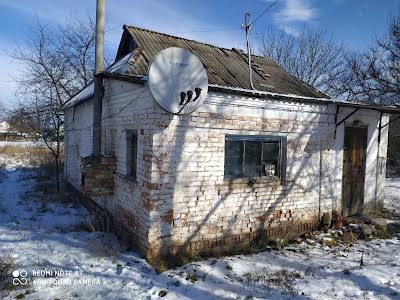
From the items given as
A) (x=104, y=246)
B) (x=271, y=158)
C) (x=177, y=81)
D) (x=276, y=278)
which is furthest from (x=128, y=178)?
(x=276, y=278)

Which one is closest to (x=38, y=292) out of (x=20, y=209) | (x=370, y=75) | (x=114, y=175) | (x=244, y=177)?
(x=114, y=175)

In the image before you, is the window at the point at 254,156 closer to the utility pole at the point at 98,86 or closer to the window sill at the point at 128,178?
the window sill at the point at 128,178

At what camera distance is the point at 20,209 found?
8.69 m

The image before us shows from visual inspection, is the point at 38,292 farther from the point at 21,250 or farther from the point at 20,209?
the point at 20,209

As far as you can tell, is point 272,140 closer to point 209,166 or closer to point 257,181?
point 257,181

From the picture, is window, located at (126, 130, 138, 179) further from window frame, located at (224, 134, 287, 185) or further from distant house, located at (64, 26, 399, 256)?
window frame, located at (224, 134, 287, 185)

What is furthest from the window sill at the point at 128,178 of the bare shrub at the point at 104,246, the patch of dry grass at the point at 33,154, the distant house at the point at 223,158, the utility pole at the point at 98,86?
the patch of dry grass at the point at 33,154

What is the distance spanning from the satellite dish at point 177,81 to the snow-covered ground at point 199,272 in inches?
99.2

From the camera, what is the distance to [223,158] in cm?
584

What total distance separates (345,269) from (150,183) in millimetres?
3454

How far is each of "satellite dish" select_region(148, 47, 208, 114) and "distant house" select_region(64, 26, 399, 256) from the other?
12.5 inches

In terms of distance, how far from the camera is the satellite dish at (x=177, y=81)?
4.75m

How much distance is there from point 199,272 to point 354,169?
5159 millimetres

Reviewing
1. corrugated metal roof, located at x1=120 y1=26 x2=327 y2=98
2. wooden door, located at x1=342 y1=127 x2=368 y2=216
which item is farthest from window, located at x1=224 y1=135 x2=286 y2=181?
wooden door, located at x1=342 y1=127 x2=368 y2=216
